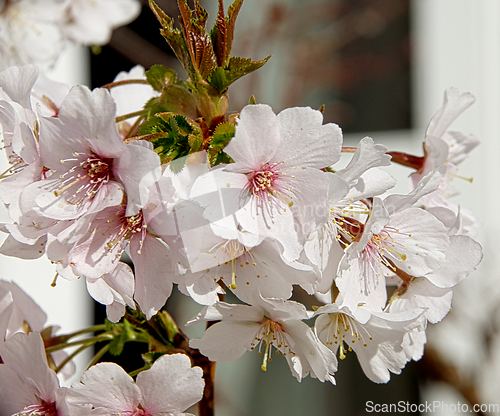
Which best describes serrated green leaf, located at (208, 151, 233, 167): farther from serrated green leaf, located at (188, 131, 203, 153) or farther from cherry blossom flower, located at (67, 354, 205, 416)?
cherry blossom flower, located at (67, 354, 205, 416)

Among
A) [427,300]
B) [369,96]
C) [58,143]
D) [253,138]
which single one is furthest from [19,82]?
[369,96]

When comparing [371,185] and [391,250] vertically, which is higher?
[371,185]

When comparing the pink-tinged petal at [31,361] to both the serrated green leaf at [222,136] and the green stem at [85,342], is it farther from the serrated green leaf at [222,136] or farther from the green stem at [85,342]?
the serrated green leaf at [222,136]

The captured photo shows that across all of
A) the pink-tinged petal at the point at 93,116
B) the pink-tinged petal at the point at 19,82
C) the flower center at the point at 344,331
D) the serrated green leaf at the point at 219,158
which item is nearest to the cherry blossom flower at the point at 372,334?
the flower center at the point at 344,331

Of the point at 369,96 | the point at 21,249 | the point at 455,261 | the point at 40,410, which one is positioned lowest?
the point at 369,96

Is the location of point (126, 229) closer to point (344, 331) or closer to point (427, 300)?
point (344, 331)

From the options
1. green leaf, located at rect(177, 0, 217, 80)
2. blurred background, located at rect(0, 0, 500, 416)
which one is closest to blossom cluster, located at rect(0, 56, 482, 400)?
green leaf, located at rect(177, 0, 217, 80)

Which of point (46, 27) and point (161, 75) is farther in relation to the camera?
point (46, 27)
